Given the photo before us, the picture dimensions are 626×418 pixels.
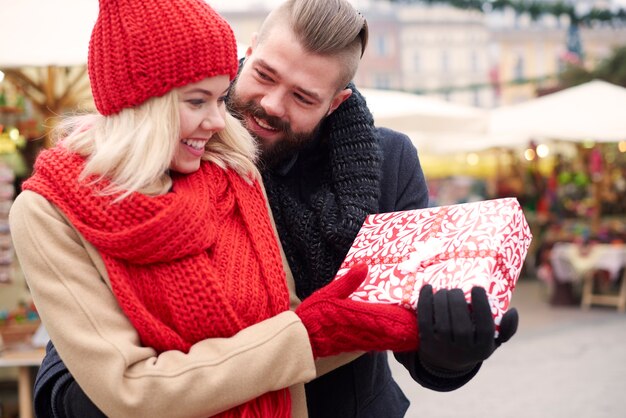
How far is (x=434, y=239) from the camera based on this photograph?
1.84 metres

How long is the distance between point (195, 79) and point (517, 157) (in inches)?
739

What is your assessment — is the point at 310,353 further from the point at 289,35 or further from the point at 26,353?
the point at 26,353

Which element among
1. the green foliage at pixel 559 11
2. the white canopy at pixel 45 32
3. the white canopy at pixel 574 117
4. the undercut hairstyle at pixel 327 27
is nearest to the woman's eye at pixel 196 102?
the undercut hairstyle at pixel 327 27

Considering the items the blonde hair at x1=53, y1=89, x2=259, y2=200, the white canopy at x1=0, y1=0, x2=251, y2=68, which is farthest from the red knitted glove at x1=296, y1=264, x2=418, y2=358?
the white canopy at x1=0, y1=0, x2=251, y2=68

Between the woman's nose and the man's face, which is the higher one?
the woman's nose

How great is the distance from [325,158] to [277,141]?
164 mm

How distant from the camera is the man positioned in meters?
2.06

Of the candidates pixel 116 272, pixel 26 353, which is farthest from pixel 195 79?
pixel 26 353

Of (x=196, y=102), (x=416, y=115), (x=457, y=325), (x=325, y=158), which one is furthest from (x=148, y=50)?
(x=416, y=115)

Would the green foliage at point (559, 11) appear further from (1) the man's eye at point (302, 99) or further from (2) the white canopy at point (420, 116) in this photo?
(1) the man's eye at point (302, 99)

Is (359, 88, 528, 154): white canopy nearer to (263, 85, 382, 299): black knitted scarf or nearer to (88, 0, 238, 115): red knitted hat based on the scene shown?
(263, 85, 382, 299): black knitted scarf

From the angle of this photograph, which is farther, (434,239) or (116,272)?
(434,239)

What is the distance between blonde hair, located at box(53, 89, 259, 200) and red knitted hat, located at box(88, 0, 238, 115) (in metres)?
0.03

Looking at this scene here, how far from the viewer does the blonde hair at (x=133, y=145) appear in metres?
1.73
